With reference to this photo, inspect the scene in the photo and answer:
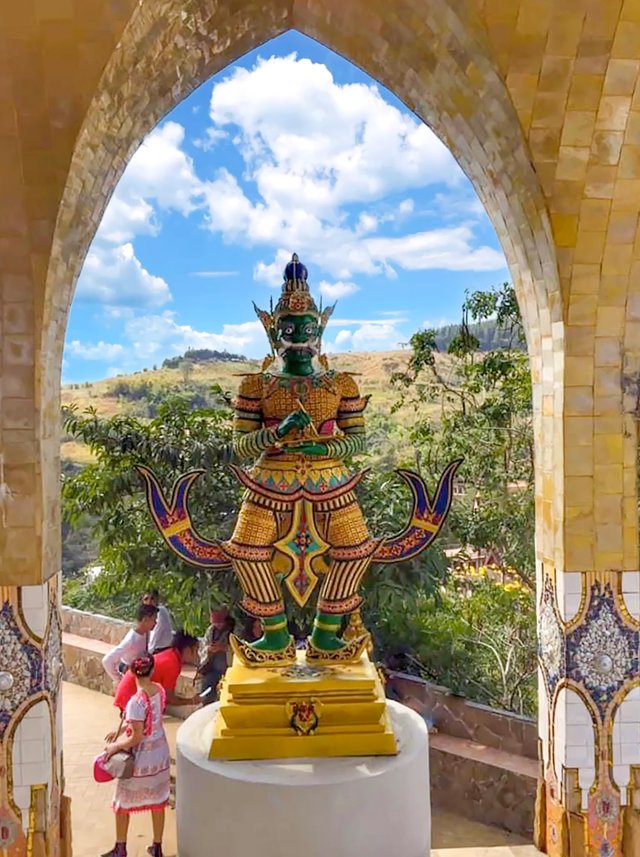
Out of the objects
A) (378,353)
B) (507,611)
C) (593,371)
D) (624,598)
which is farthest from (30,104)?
(378,353)

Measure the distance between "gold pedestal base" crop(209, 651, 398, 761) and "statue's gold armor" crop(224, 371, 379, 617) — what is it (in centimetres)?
32

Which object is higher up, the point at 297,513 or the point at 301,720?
the point at 297,513

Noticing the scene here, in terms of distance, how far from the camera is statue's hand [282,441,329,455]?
3076 mm

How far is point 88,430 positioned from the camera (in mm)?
5312

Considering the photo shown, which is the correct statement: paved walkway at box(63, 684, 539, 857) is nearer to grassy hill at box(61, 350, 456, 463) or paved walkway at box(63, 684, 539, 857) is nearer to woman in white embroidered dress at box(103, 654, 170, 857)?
woman in white embroidered dress at box(103, 654, 170, 857)

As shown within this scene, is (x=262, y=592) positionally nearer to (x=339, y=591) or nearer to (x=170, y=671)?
(x=339, y=591)

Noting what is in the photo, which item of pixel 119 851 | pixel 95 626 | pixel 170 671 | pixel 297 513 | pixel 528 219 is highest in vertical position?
pixel 528 219

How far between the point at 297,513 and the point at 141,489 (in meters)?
2.66

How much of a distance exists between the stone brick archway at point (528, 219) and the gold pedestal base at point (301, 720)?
967 mm

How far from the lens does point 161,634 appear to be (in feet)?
15.1

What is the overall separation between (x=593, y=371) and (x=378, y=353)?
12.7 meters

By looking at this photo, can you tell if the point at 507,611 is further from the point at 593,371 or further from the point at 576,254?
the point at 576,254

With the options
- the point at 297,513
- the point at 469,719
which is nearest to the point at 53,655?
the point at 297,513

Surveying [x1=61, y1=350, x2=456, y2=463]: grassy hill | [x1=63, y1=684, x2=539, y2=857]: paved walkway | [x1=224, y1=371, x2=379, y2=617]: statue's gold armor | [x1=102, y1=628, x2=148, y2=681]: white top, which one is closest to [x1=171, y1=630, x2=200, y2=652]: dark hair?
[x1=63, y1=684, x2=539, y2=857]: paved walkway
